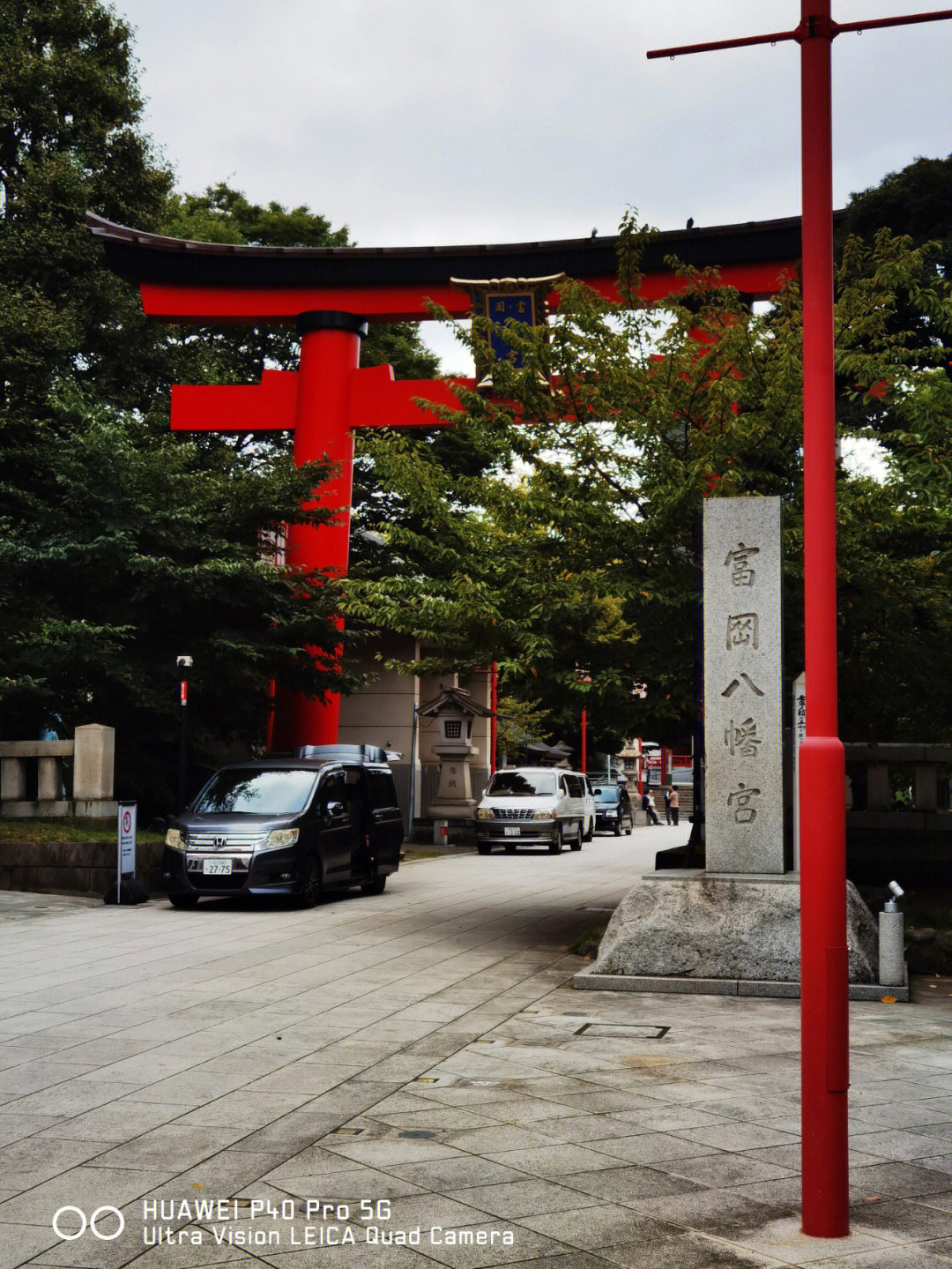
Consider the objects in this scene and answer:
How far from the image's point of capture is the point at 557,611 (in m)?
12.8

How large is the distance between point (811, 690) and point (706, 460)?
784 cm

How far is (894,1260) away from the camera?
Answer: 4.20 m

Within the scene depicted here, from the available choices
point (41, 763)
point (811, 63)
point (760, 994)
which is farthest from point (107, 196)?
point (811, 63)

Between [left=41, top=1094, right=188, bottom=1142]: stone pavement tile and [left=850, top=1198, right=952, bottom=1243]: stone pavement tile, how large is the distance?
3.06 m

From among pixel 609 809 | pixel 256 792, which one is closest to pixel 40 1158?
pixel 256 792

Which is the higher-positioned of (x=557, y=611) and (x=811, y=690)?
(x=557, y=611)

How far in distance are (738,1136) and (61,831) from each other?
554 inches

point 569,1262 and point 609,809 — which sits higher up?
point 569,1262

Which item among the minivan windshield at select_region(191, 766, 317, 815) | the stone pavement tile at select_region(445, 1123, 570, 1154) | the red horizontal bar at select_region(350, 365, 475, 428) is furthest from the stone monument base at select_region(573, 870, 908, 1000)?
the red horizontal bar at select_region(350, 365, 475, 428)

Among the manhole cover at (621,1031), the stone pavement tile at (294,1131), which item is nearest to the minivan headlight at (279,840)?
the manhole cover at (621,1031)

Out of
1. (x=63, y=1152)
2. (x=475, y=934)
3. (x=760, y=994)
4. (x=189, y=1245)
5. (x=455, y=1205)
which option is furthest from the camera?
(x=475, y=934)

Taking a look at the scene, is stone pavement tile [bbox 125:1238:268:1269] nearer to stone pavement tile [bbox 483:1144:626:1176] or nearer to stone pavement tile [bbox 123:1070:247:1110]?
stone pavement tile [bbox 483:1144:626:1176]

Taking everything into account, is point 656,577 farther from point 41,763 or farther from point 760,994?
point 41,763

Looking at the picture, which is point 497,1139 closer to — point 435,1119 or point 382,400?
point 435,1119
